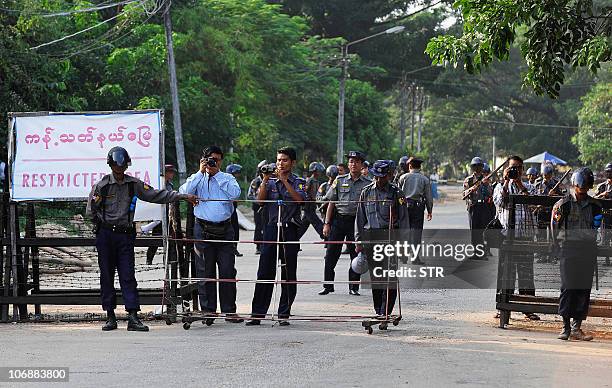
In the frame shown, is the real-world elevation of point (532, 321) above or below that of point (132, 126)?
below

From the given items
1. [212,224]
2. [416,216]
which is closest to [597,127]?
[416,216]

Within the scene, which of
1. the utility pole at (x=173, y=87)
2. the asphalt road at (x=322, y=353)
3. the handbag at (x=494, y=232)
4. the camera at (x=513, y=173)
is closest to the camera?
the asphalt road at (x=322, y=353)

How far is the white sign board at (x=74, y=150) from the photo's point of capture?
40.0 feet

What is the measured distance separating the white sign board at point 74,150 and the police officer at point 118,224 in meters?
0.54

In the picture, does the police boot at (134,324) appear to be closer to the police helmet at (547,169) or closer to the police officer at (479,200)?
the police officer at (479,200)

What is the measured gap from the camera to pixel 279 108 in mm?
48406

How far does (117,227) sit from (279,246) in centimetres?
194

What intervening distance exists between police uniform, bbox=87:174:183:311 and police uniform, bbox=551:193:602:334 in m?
3.95

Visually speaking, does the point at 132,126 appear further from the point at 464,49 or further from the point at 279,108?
the point at 279,108

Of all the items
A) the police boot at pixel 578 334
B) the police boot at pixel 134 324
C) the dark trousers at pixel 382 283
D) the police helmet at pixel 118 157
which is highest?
the police helmet at pixel 118 157

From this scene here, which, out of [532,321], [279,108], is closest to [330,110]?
[279,108]

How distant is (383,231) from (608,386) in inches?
159

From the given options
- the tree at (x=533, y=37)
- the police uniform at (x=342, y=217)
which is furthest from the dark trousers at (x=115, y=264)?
the police uniform at (x=342, y=217)

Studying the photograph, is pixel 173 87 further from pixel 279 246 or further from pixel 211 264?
pixel 211 264
